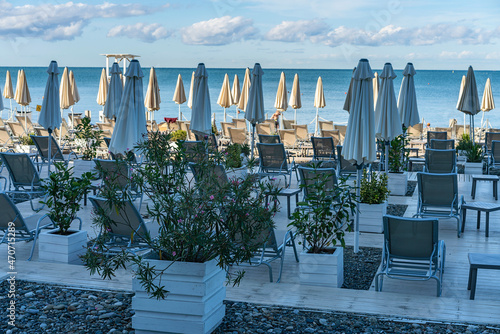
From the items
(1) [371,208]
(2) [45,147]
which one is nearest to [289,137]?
(2) [45,147]

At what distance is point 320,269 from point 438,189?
287 centimetres

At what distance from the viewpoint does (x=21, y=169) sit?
314 inches

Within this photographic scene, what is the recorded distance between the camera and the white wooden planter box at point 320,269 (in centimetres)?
483

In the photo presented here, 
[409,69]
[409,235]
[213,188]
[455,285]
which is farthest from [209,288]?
[409,69]

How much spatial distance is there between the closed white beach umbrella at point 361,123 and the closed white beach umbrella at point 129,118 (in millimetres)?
3007

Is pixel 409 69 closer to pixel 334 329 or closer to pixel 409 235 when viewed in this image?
pixel 409 235

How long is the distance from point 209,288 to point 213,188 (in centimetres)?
65

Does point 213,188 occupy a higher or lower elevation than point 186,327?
higher

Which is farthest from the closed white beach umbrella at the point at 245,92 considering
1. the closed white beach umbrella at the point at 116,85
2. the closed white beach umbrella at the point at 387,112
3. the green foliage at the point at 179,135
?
the closed white beach umbrella at the point at 387,112

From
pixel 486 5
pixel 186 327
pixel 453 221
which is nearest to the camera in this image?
pixel 186 327

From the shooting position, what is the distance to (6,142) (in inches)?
479

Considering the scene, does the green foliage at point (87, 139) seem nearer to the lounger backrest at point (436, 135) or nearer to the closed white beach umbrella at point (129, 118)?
the closed white beach umbrella at point (129, 118)

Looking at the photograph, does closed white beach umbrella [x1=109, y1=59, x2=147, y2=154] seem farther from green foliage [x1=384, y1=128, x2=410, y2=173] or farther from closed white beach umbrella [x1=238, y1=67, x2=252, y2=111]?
closed white beach umbrella [x1=238, y1=67, x2=252, y2=111]

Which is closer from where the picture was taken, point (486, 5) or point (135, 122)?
point (135, 122)
